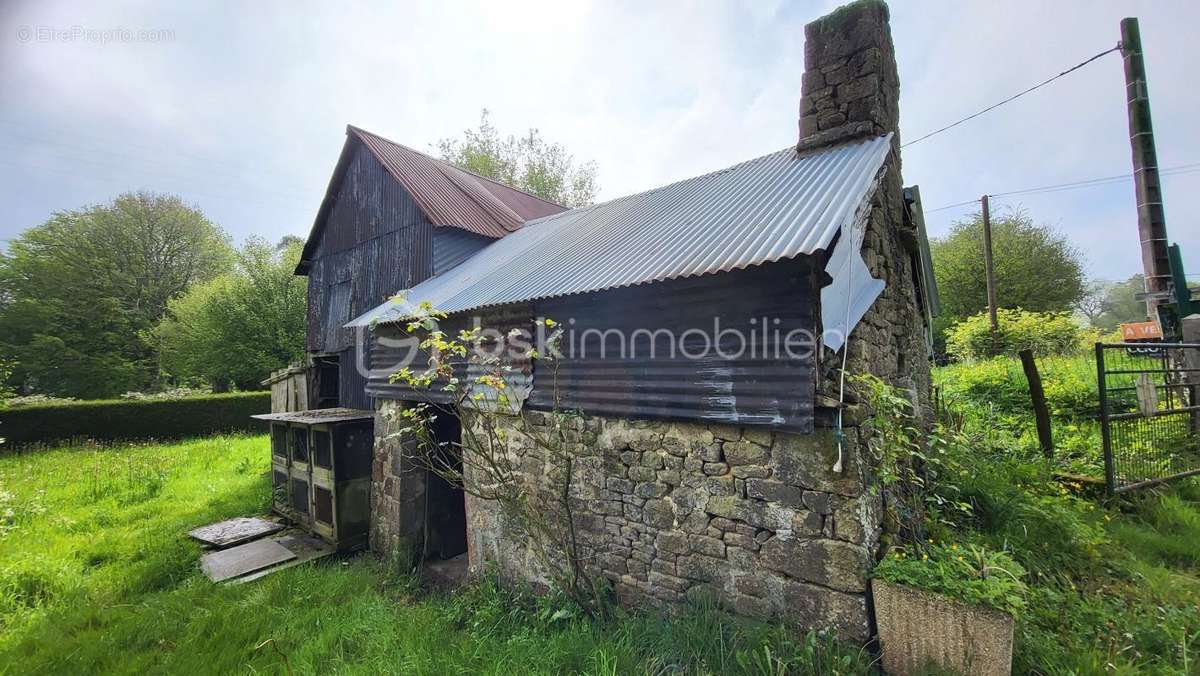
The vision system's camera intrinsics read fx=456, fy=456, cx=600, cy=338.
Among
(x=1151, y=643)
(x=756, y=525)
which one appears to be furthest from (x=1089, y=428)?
(x=756, y=525)

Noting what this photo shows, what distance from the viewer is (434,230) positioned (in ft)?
28.0

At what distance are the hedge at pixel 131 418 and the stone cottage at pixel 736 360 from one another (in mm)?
13712

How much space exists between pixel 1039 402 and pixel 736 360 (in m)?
4.95

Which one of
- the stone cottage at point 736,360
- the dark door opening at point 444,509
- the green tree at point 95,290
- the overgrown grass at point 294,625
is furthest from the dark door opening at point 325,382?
the green tree at point 95,290

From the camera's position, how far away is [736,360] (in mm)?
3385

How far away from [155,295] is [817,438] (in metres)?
35.0

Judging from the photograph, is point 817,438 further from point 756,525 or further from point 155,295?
point 155,295

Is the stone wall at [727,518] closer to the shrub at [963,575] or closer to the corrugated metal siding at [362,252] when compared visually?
the shrub at [963,575]

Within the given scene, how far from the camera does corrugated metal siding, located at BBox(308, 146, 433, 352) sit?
8938mm

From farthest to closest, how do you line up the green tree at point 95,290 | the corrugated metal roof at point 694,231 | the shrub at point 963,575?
1. the green tree at point 95,290
2. the corrugated metal roof at point 694,231
3. the shrub at point 963,575

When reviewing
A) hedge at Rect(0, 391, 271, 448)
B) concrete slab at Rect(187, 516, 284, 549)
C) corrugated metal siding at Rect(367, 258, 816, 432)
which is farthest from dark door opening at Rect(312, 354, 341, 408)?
hedge at Rect(0, 391, 271, 448)

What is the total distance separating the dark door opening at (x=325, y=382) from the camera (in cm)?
996

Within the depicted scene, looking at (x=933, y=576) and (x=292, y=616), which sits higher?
(x=933, y=576)

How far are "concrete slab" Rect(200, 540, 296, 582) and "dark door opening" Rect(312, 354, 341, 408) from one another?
11.8 feet
